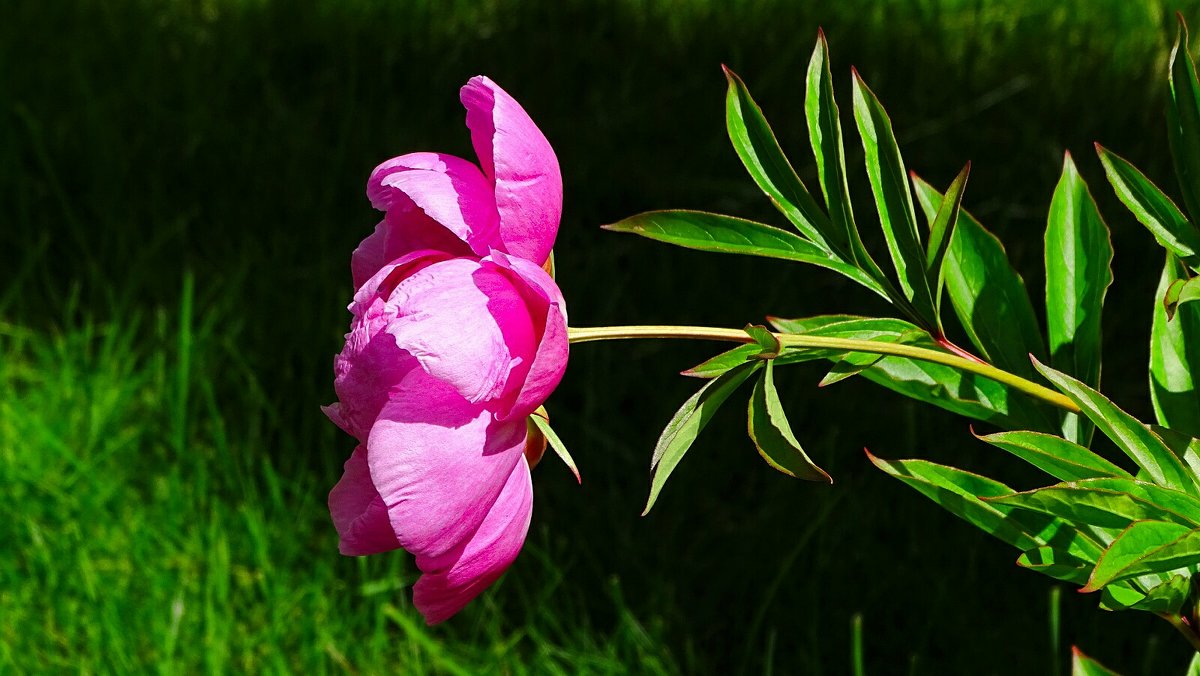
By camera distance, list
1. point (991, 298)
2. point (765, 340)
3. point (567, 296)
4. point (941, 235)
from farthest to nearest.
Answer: point (567, 296), point (991, 298), point (941, 235), point (765, 340)

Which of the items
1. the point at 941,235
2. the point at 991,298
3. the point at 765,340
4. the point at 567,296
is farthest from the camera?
the point at 567,296

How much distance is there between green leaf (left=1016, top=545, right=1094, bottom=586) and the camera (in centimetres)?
62

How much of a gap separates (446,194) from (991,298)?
1.10 ft

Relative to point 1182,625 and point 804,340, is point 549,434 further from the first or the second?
point 1182,625

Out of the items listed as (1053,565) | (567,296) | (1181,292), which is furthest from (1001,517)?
(567,296)

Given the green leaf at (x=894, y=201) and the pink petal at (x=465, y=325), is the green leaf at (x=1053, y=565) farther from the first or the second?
the pink petal at (x=465, y=325)

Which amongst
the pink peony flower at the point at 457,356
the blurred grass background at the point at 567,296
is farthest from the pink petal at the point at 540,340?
the blurred grass background at the point at 567,296

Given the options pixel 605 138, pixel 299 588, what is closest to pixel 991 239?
pixel 299 588

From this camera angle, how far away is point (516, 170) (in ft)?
1.91

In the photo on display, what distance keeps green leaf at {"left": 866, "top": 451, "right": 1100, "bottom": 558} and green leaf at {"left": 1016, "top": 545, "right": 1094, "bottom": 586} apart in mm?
19

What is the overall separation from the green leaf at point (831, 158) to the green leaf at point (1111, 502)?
0.51ft

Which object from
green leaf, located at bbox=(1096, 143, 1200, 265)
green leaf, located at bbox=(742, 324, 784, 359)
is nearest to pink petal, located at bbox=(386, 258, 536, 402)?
green leaf, located at bbox=(742, 324, 784, 359)

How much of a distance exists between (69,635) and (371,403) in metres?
1.01

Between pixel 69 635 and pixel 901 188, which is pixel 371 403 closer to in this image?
pixel 901 188
